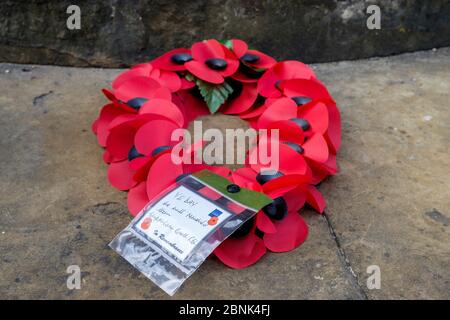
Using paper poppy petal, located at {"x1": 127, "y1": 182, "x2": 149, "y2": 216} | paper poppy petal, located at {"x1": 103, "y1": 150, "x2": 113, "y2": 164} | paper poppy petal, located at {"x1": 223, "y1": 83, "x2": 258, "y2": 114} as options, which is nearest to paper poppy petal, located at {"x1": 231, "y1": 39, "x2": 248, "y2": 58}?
paper poppy petal, located at {"x1": 223, "y1": 83, "x2": 258, "y2": 114}

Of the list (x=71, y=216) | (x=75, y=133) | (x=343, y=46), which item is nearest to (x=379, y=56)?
(x=343, y=46)

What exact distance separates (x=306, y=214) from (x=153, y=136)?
0.48m

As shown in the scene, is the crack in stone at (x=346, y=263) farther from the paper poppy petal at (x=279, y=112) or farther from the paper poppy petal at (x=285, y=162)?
the paper poppy petal at (x=279, y=112)

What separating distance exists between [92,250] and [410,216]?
Answer: 2.65 ft

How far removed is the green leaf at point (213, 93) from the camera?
201 cm

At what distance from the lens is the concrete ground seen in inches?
52.4

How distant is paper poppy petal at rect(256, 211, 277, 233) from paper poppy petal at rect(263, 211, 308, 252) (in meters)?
0.03

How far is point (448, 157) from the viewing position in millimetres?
1829

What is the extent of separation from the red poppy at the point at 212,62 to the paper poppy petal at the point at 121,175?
0.44m

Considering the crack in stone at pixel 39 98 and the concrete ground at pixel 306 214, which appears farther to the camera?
the crack in stone at pixel 39 98

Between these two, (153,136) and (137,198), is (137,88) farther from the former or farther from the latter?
(137,198)

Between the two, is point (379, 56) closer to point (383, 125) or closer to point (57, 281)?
Answer: point (383, 125)

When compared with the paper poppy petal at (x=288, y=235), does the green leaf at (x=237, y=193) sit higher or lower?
higher

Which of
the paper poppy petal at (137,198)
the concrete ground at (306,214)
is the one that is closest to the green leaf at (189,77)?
the concrete ground at (306,214)
